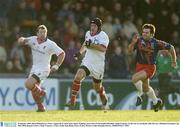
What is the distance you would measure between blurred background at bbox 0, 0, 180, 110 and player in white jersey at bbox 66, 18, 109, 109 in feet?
14.1

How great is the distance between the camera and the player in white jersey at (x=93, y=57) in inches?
827

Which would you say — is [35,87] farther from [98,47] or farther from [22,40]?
[98,47]

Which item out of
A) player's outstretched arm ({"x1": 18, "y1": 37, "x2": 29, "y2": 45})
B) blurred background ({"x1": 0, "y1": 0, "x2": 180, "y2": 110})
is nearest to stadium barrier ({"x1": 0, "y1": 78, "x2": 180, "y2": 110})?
blurred background ({"x1": 0, "y1": 0, "x2": 180, "y2": 110})

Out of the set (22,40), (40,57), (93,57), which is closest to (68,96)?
(40,57)

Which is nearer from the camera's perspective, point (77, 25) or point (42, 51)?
point (42, 51)

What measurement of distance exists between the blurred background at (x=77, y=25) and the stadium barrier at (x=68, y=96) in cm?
24

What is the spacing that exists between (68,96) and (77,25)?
8.79 ft

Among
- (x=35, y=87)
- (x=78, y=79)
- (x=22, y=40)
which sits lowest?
(x=35, y=87)

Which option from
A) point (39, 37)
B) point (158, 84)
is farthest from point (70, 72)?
point (39, 37)

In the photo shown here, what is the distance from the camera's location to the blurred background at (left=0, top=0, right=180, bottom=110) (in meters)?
26.0

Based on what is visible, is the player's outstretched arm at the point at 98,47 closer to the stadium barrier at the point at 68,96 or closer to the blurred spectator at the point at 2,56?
the stadium barrier at the point at 68,96

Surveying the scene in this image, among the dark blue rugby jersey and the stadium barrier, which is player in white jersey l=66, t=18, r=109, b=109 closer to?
the dark blue rugby jersey

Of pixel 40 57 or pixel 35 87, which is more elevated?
pixel 40 57

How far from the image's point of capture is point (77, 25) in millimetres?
27516
